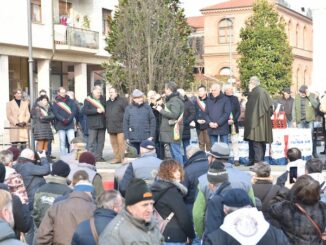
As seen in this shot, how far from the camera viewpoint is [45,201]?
7371 mm

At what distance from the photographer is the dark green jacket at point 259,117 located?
13648mm

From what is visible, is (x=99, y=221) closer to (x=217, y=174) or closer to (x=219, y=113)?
(x=217, y=174)

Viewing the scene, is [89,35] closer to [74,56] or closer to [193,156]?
[74,56]

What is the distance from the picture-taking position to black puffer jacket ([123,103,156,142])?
14.1 meters

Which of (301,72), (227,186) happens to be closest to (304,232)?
(227,186)

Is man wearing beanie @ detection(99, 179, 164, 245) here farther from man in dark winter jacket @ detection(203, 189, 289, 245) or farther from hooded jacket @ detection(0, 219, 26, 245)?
hooded jacket @ detection(0, 219, 26, 245)

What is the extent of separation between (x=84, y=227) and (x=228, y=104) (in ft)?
29.1

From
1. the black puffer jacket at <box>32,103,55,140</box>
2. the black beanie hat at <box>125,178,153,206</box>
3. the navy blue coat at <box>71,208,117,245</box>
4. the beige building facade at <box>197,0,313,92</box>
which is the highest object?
the beige building facade at <box>197,0,313,92</box>

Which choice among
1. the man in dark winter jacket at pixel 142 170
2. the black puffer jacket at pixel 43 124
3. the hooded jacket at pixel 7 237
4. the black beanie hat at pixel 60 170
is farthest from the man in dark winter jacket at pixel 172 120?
the hooded jacket at pixel 7 237

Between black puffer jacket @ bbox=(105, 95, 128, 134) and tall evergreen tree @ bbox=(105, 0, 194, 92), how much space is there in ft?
23.1

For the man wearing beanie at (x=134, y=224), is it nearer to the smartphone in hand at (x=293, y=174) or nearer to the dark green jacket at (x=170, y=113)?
the smartphone in hand at (x=293, y=174)

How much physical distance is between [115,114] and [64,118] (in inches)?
66.1

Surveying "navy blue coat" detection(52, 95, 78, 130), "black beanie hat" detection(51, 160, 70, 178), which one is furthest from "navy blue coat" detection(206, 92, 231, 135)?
"black beanie hat" detection(51, 160, 70, 178)

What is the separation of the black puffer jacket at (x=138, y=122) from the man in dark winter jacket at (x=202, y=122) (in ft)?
4.13
